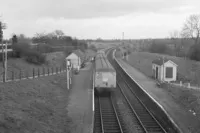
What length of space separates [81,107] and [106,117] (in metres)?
2.15

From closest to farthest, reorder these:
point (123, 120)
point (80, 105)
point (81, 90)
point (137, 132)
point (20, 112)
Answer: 1. point (20, 112)
2. point (137, 132)
3. point (123, 120)
4. point (80, 105)
5. point (81, 90)

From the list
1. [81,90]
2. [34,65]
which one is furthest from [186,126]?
[34,65]

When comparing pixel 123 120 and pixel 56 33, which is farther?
pixel 56 33

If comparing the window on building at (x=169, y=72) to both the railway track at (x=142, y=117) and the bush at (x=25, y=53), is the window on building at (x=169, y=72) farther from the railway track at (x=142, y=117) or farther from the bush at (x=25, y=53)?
the bush at (x=25, y=53)

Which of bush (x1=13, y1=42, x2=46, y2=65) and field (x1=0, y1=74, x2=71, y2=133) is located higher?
bush (x1=13, y1=42, x2=46, y2=65)

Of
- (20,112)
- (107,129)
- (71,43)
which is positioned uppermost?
(71,43)

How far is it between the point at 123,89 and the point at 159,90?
466cm

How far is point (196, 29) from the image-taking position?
62031 millimetres

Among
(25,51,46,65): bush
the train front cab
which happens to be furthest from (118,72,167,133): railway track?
(25,51,46,65): bush

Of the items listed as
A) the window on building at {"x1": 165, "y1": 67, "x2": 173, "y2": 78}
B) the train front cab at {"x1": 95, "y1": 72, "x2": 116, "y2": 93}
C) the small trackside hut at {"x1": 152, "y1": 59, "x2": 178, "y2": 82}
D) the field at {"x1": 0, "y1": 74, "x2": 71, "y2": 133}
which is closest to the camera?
the field at {"x1": 0, "y1": 74, "x2": 71, "y2": 133}

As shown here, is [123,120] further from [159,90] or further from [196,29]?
[196,29]

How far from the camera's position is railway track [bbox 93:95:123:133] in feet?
49.9

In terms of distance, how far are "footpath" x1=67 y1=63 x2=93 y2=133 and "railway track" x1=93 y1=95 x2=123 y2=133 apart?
2.25 ft

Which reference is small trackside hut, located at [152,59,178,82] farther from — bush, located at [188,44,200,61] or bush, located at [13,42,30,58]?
bush, located at [13,42,30,58]
